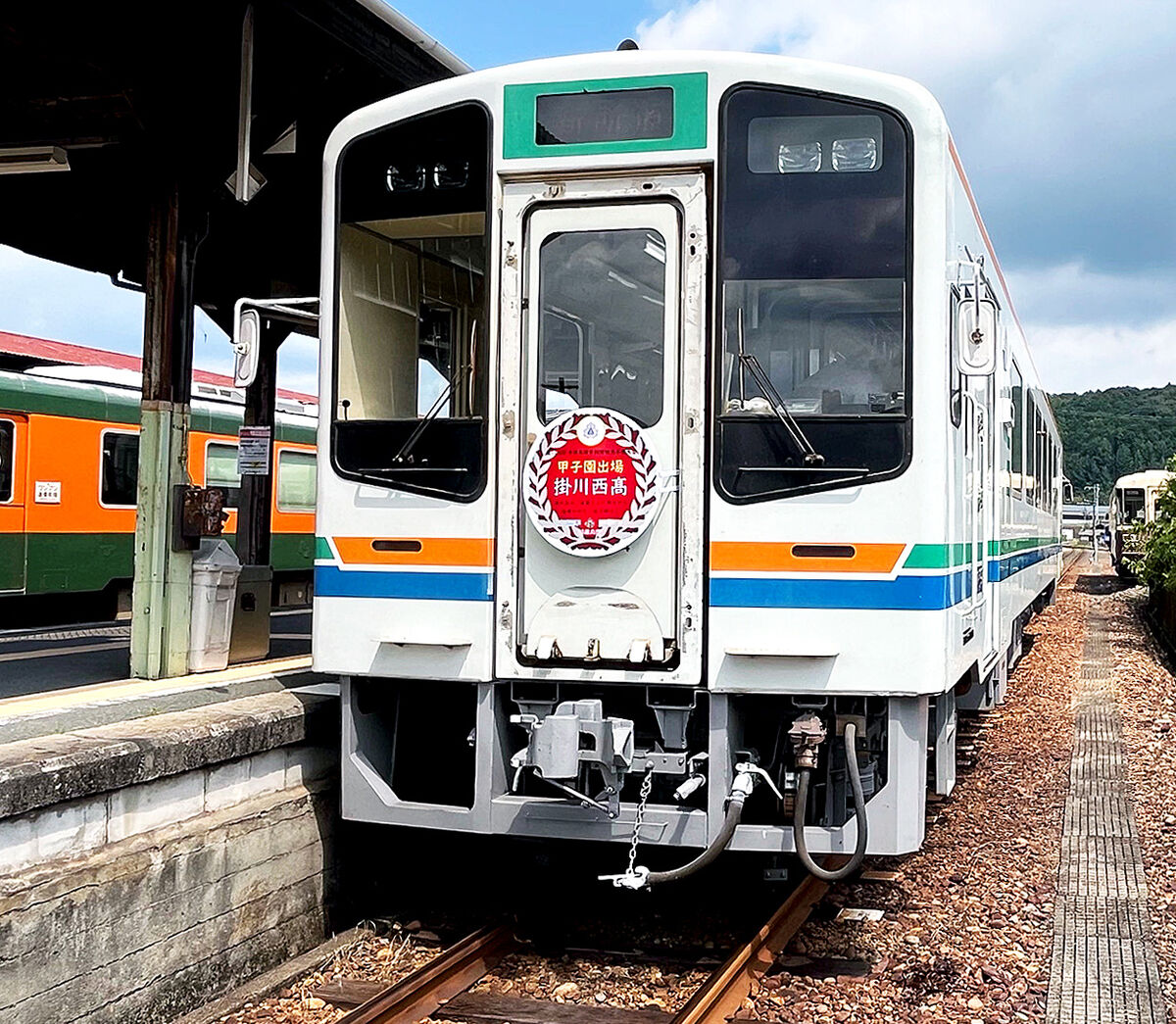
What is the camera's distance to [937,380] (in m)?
5.36

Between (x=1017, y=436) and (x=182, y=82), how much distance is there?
20.9 ft

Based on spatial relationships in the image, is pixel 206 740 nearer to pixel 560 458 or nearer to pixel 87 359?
pixel 560 458

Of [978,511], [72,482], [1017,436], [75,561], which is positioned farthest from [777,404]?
[75,561]

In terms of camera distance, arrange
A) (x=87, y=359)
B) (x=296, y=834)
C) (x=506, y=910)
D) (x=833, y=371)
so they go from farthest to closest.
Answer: (x=87, y=359)
(x=506, y=910)
(x=296, y=834)
(x=833, y=371)

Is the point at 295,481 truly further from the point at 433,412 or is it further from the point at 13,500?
the point at 433,412

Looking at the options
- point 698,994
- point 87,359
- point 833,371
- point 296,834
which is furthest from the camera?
point 87,359

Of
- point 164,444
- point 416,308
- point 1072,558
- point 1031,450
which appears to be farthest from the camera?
point 1072,558

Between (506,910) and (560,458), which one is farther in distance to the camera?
(506,910)

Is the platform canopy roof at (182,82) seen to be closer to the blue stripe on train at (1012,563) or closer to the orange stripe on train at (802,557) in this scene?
the orange stripe on train at (802,557)

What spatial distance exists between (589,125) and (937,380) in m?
1.71

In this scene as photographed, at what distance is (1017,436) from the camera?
412 inches

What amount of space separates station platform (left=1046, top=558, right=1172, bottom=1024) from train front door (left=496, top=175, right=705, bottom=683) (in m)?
2.00

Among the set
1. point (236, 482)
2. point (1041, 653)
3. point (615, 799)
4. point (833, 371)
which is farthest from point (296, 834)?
point (1041, 653)

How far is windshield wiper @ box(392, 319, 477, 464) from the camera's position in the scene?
228 inches
